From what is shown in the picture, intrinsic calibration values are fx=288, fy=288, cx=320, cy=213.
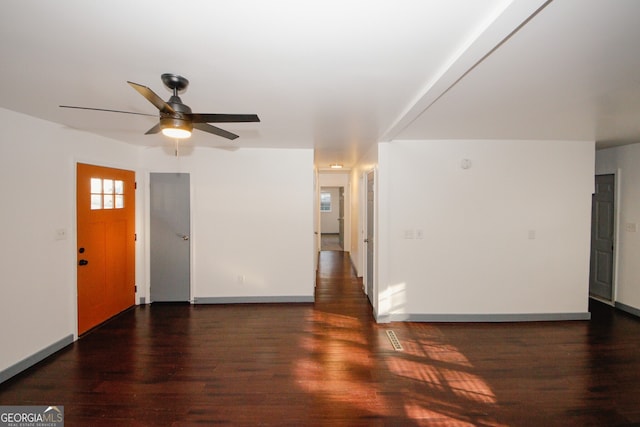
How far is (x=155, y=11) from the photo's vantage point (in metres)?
1.25

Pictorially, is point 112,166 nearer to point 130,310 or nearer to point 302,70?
point 130,310

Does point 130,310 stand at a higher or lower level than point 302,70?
lower

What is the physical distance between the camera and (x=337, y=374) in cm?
262

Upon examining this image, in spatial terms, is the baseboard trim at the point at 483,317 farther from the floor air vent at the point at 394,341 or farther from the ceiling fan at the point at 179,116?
the ceiling fan at the point at 179,116

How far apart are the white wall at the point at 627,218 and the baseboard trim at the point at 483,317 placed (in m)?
1.05

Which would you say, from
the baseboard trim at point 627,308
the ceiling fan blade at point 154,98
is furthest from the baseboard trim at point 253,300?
the baseboard trim at point 627,308

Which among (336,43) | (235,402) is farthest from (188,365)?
(336,43)

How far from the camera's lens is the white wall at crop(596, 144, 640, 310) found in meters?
4.03

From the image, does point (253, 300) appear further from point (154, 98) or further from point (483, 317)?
point (154, 98)

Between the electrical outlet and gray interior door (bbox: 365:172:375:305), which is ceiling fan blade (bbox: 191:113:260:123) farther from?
gray interior door (bbox: 365:172:375:305)

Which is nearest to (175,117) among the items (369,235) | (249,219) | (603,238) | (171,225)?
(249,219)

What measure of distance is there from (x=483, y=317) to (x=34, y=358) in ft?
16.3

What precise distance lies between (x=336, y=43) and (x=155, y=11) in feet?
2.73

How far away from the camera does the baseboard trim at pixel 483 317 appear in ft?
12.4
